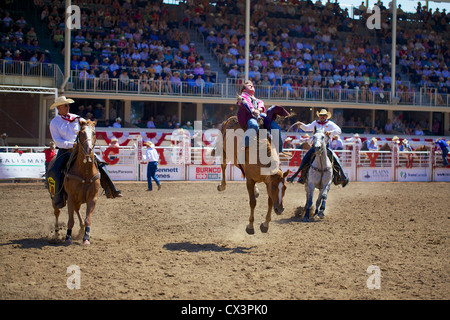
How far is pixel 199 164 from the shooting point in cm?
2152

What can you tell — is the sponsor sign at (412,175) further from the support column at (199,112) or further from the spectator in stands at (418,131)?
the support column at (199,112)

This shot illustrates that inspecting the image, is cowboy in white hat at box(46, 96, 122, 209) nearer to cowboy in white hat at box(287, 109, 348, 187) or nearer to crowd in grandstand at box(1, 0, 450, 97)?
cowboy in white hat at box(287, 109, 348, 187)

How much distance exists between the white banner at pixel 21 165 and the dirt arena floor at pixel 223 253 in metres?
5.31

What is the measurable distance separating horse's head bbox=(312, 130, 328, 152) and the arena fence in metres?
7.02

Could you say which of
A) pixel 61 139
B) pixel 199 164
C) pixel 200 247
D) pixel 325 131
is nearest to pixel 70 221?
pixel 61 139

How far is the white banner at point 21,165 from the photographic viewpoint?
61.7ft

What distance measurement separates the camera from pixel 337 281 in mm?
A: 6383

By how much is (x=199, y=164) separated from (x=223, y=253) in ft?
44.7

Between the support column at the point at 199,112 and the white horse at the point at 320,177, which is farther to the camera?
the support column at the point at 199,112

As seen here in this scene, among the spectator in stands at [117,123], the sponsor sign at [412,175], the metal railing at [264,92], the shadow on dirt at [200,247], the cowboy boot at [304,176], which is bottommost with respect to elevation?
the shadow on dirt at [200,247]

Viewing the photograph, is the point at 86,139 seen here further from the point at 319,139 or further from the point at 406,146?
the point at 406,146

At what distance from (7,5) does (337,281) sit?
2496 centimetres

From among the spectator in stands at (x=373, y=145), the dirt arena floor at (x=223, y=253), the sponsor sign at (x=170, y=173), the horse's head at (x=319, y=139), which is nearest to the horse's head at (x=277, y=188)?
the dirt arena floor at (x=223, y=253)
